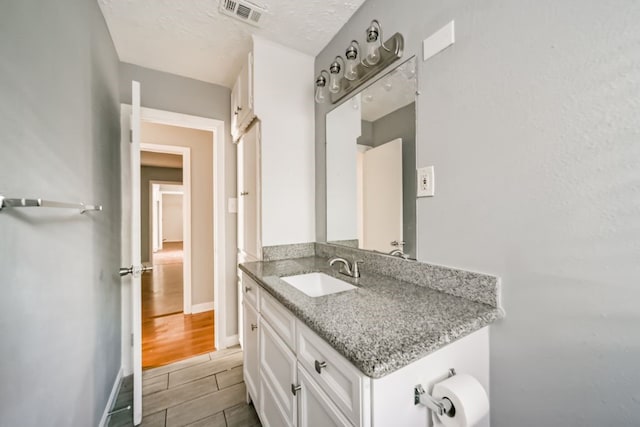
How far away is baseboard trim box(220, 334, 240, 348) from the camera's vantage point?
2247 millimetres

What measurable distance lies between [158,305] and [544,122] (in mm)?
4114

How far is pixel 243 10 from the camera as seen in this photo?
143cm

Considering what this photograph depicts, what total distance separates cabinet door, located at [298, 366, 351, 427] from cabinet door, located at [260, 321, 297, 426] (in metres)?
0.05

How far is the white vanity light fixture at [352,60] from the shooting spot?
4.50ft

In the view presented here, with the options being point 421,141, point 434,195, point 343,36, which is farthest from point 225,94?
point 434,195

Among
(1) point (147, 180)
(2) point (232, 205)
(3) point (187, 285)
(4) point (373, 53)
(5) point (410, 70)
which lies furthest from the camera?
(1) point (147, 180)

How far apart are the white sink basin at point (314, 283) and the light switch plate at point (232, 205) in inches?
49.4

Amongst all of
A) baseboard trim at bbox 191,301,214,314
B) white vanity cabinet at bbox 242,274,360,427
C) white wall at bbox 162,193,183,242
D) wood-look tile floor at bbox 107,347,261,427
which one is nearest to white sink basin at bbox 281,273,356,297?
white vanity cabinet at bbox 242,274,360,427

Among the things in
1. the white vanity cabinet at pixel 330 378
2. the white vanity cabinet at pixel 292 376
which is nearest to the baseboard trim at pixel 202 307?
the white vanity cabinet at pixel 292 376

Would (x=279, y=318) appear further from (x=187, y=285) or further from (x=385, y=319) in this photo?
(x=187, y=285)

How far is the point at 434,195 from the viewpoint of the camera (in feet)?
3.45

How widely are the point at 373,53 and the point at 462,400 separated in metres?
1.46

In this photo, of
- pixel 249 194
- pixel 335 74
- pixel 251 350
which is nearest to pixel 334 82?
pixel 335 74

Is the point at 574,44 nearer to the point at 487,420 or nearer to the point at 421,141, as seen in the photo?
the point at 421,141
